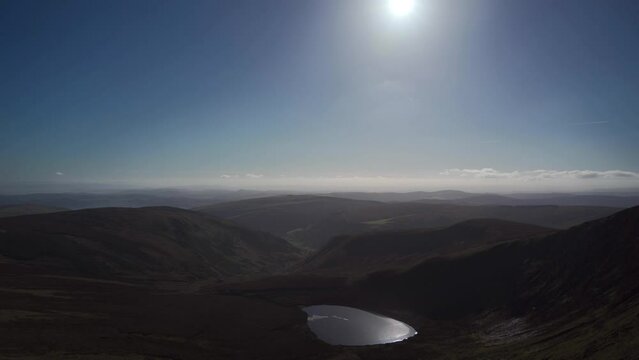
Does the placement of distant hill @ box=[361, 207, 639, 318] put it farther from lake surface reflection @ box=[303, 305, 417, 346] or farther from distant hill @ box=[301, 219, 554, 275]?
distant hill @ box=[301, 219, 554, 275]

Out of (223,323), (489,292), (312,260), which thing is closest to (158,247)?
(312,260)

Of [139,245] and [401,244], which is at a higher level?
[139,245]

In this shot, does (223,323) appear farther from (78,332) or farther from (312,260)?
(312,260)

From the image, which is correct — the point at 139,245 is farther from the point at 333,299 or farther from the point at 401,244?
the point at 401,244

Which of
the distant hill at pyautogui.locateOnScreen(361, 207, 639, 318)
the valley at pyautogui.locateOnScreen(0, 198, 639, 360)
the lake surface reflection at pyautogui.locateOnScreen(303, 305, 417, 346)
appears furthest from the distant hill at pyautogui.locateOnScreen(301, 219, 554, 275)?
the lake surface reflection at pyautogui.locateOnScreen(303, 305, 417, 346)

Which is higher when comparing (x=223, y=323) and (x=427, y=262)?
(x=427, y=262)

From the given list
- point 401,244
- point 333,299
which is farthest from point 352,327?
point 401,244

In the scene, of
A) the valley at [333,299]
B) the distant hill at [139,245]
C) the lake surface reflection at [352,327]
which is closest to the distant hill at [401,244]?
the valley at [333,299]
